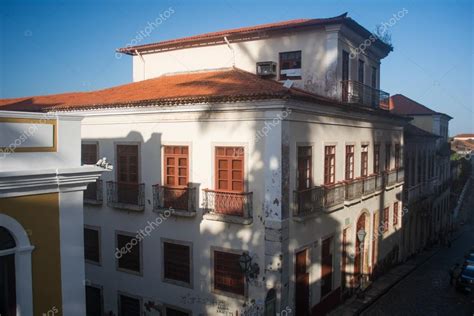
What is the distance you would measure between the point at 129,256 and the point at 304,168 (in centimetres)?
679

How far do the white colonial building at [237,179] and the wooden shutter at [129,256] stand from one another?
5 cm

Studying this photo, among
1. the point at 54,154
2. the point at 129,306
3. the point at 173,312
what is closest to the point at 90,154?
the point at 129,306

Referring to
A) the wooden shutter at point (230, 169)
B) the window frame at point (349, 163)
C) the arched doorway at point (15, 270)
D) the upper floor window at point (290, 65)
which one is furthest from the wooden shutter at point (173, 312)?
the upper floor window at point (290, 65)

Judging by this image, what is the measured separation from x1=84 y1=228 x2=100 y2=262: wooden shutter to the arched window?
897 cm

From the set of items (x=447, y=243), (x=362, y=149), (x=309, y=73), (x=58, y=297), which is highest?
(x=309, y=73)

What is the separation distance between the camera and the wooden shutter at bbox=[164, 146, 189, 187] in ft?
45.8

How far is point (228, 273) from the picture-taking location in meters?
13.2

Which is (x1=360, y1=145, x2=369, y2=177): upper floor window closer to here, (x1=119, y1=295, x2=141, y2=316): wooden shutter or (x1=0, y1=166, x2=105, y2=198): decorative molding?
(x1=119, y1=295, x2=141, y2=316): wooden shutter

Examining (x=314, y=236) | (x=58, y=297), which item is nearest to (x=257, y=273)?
(x=314, y=236)

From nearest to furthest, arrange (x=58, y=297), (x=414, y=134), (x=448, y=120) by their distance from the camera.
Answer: (x=58, y=297) → (x=414, y=134) → (x=448, y=120)

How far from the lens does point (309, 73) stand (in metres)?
16.8

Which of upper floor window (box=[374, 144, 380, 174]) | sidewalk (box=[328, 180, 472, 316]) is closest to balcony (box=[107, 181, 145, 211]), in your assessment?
sidewalk (box=[328, 180, 472, 316])

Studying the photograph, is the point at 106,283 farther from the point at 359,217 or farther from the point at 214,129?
the point at 359,217

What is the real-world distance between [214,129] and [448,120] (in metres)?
32.4
